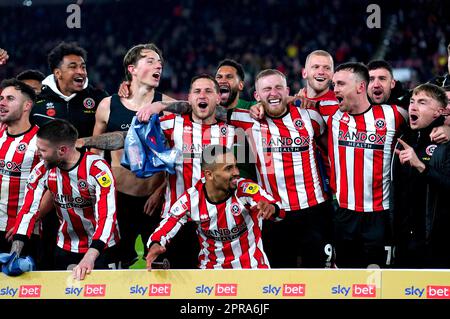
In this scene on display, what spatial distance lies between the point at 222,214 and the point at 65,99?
1.88 metres

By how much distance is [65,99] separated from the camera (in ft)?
22.2

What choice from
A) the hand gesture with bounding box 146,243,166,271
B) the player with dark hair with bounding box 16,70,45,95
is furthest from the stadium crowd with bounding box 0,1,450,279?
the player with dark hair with bounding box 16,70,45,95

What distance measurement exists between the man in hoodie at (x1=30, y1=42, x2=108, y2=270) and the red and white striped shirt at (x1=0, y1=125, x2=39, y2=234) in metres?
0.32

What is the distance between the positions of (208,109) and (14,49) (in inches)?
708

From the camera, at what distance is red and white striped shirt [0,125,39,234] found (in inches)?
247

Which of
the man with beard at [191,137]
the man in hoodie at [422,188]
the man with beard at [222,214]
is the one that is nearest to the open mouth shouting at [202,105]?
the man with beard at [191,137]

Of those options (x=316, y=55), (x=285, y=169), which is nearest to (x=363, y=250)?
(x=285, y=169)

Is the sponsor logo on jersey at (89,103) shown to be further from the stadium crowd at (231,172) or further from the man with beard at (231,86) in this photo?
the man with beard at (231,86)

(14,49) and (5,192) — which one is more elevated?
(14,49)

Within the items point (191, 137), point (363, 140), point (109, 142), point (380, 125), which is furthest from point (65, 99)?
point (380, 125)

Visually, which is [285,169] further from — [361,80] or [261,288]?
[261,288]

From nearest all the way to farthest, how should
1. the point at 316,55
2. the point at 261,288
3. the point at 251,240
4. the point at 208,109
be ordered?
the point at 261,288, the point at 251,240, the point at 208,109, the point at 316,55

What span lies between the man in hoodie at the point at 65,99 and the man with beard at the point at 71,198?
460mm
